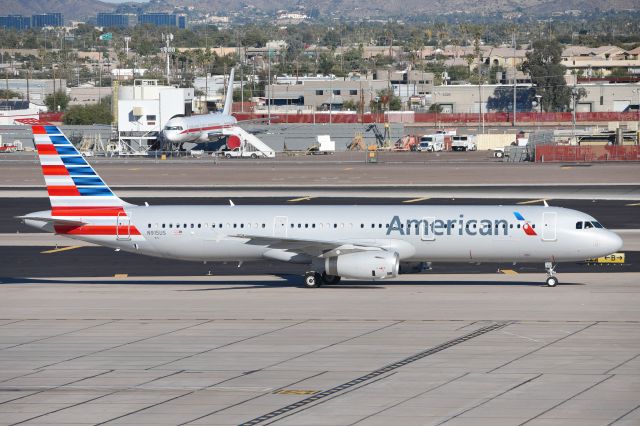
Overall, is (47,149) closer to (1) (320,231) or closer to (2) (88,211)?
(2) (88,211)

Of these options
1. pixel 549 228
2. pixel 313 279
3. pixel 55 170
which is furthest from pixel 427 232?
pixel 55 170

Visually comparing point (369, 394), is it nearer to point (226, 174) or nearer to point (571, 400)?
point (571, 400)

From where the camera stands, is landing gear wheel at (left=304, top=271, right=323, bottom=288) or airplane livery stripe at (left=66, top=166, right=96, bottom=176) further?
airplane livery stripe at (left=66, top=166, right=96, bottom=176)

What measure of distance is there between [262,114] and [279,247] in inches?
5334

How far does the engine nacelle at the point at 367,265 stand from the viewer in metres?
48.1

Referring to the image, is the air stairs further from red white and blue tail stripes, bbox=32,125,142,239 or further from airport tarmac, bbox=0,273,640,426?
red white and blue tail stripes, bbox=32,125,142,239

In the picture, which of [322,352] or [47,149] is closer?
[322,352]

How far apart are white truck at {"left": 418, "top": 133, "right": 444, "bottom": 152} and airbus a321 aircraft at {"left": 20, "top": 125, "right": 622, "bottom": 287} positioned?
100445 mm

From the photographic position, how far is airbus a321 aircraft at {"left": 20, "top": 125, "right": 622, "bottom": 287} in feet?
162

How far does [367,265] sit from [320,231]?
3308 mm

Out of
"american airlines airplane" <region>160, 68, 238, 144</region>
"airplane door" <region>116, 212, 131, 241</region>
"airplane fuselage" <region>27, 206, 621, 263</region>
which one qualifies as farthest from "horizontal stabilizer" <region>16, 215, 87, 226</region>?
A: "american airlines airplane" <region>160, 68, 238, 144</region>

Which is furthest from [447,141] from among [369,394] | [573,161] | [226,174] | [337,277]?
[369,394]

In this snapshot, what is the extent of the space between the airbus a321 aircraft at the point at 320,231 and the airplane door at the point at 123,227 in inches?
1.8

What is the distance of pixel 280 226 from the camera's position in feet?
167
